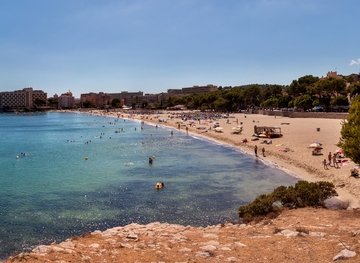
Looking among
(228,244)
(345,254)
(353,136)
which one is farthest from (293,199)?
(345,254)

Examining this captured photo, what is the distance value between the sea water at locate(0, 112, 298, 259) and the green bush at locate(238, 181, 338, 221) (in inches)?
64.6

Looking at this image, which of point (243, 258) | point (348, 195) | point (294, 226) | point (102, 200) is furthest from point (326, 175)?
point (243, 258)

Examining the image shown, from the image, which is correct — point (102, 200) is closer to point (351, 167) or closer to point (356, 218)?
point (356, 218)

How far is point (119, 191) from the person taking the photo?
24297 mm

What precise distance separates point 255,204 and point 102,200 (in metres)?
10.3

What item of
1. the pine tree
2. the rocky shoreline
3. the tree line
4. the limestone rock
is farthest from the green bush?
the tree line

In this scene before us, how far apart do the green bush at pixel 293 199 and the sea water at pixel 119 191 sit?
64.6 inches

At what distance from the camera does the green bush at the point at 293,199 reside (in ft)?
52.7

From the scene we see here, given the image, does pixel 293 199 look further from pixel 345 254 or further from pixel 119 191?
pixel 119 191

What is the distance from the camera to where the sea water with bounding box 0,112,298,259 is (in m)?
17.5

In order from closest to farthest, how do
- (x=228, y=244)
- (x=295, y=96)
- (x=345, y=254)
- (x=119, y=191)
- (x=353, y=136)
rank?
(x=345, y=254) → (x=228, y=244) → (x=353, y=136) → (x=119, y=191) → (x=295, y=96)

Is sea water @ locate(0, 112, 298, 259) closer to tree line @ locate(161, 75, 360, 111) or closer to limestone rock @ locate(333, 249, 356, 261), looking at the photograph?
limestone rock @ locate(333, 249, 356, 261)

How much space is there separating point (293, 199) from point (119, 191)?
12552 millimetres

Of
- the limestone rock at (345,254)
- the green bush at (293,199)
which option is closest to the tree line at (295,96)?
the green bush at (293,199)
